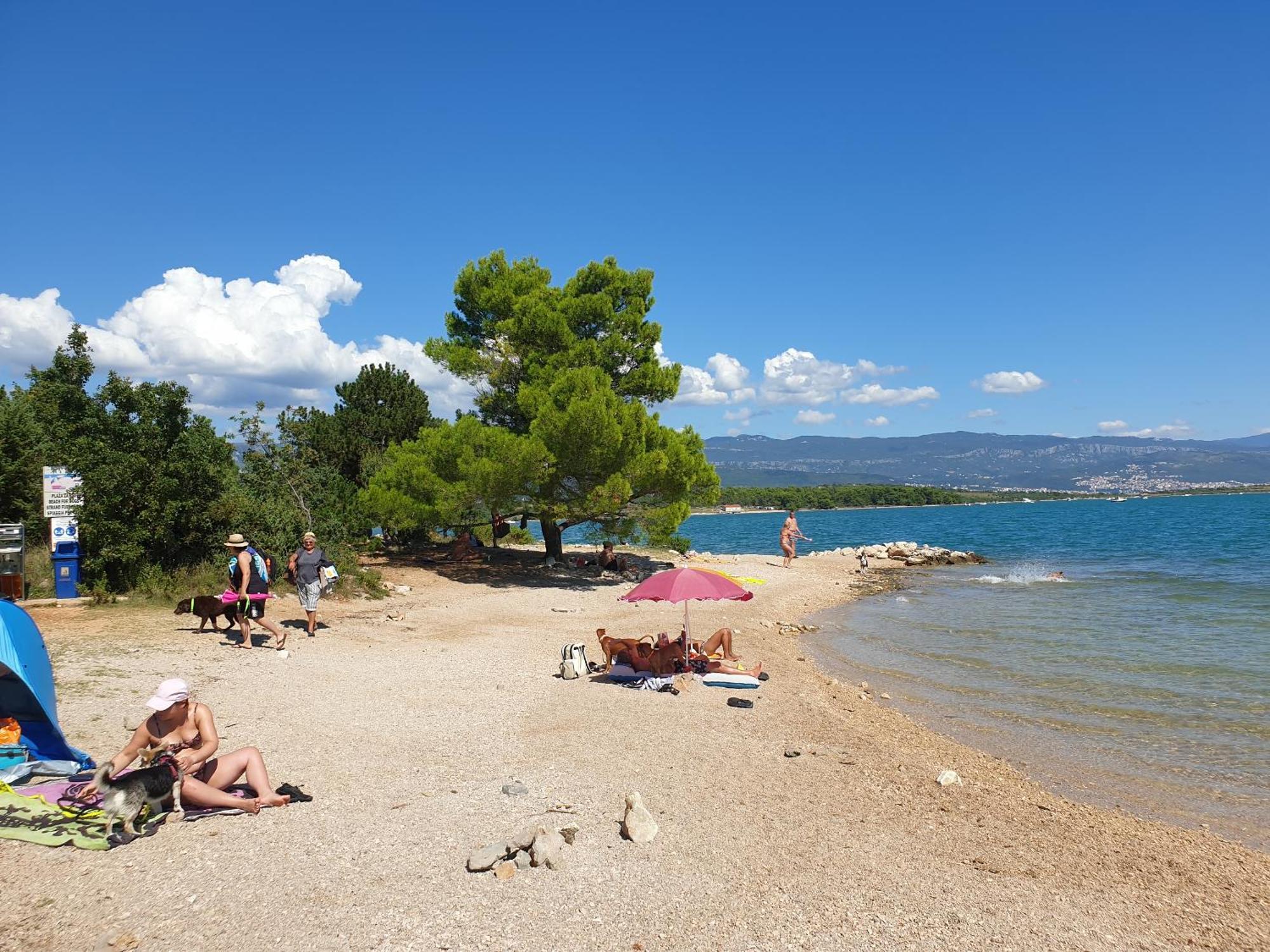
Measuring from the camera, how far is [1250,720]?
1018 centimetres

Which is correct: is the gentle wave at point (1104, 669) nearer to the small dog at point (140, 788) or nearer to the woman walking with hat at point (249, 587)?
the small dog at point (140, 788)

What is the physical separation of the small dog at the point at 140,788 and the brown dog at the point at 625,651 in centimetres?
635

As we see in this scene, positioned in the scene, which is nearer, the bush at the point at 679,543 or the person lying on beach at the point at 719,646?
the person lying on beach at the point at 719,646

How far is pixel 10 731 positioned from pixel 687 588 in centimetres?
770

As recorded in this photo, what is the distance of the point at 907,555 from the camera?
120ft

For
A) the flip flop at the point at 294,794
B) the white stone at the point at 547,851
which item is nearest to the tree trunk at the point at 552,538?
the flip flop at the point at 294,794

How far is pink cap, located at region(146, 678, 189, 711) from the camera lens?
5965mm

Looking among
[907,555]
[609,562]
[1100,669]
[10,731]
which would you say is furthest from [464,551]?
[907,555]

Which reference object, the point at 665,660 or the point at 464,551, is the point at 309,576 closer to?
the point at 665,660

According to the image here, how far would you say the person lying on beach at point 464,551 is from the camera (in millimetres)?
24797

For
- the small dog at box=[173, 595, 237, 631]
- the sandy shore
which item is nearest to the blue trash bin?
the small dog at box=[173, 595, 237, 631]

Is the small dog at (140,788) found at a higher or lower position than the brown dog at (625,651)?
higher

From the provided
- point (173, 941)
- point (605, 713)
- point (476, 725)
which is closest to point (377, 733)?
point (476, 725)

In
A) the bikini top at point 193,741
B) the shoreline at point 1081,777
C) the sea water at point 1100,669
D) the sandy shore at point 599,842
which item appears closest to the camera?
the sandy shore at point 599,842
